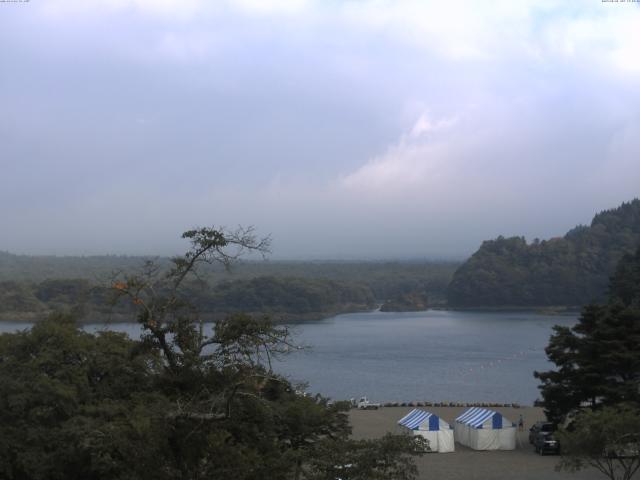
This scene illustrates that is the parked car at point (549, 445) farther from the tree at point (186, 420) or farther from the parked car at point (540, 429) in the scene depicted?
the tree at point (186, 420)

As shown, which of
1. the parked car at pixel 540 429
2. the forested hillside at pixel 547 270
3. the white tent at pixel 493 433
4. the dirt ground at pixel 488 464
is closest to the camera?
the dirt ground at pixel 488 464

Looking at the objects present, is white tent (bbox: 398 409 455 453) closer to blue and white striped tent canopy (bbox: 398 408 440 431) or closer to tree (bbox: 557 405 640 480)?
blue and white striped tent canopy (bbox: 398 408 440 431)

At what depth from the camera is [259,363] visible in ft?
24.5

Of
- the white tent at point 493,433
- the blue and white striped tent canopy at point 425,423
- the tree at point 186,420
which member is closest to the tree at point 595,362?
the white tent at point 493,433

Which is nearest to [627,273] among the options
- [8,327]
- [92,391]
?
[92,391]

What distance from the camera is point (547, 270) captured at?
84750 millimetres

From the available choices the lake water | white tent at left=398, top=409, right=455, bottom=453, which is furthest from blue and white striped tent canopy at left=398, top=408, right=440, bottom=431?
the lake water

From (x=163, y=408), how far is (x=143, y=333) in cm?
95

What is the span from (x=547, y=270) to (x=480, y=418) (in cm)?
7064

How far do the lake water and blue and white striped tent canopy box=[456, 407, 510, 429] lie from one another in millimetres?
4224

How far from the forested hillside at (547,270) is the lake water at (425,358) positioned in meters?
8.40

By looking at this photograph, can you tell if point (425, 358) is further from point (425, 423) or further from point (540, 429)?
point (425, 423)

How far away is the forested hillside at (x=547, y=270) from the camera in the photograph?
8194 centimetres

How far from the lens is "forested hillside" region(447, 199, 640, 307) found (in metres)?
81.9
